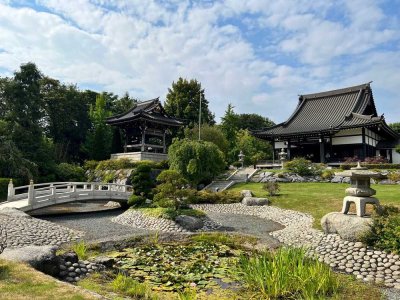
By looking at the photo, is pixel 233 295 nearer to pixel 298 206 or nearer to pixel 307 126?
pixel 298 206

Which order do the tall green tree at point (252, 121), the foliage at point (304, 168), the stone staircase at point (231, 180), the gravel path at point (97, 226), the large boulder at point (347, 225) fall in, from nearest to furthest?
1. the large boulder at point (347, 225)
2. the gravel path at point (97, 226)
3. the stone staircase at point (231, 180)
4. the foliage at point (304, 168)
5. the tall green tree at point (252, 121)

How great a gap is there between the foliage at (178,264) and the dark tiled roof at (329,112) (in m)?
21.8

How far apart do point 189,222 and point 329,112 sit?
24.6m

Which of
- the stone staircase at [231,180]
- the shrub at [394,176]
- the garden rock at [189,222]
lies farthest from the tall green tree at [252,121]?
the garden rock at [189,222]

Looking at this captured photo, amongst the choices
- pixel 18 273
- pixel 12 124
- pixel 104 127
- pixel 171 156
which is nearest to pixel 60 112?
pixel 104 127

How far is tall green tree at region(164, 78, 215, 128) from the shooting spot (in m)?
44.8

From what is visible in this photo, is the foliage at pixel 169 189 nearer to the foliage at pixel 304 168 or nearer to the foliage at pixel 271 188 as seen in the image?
the foliage at pixel 271 188

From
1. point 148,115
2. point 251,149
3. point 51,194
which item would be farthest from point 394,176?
point 148,115

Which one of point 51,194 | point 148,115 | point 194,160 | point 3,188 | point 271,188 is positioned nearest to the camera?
point 51,194

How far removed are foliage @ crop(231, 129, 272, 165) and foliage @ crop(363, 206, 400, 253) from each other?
73.7ft

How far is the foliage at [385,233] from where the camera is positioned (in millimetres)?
8547

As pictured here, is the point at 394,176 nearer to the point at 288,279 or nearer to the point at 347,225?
the point at 347,225

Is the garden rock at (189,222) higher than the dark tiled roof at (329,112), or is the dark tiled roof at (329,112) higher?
the dark tiled roof at (329,112)

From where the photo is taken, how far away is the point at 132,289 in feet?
20.7
